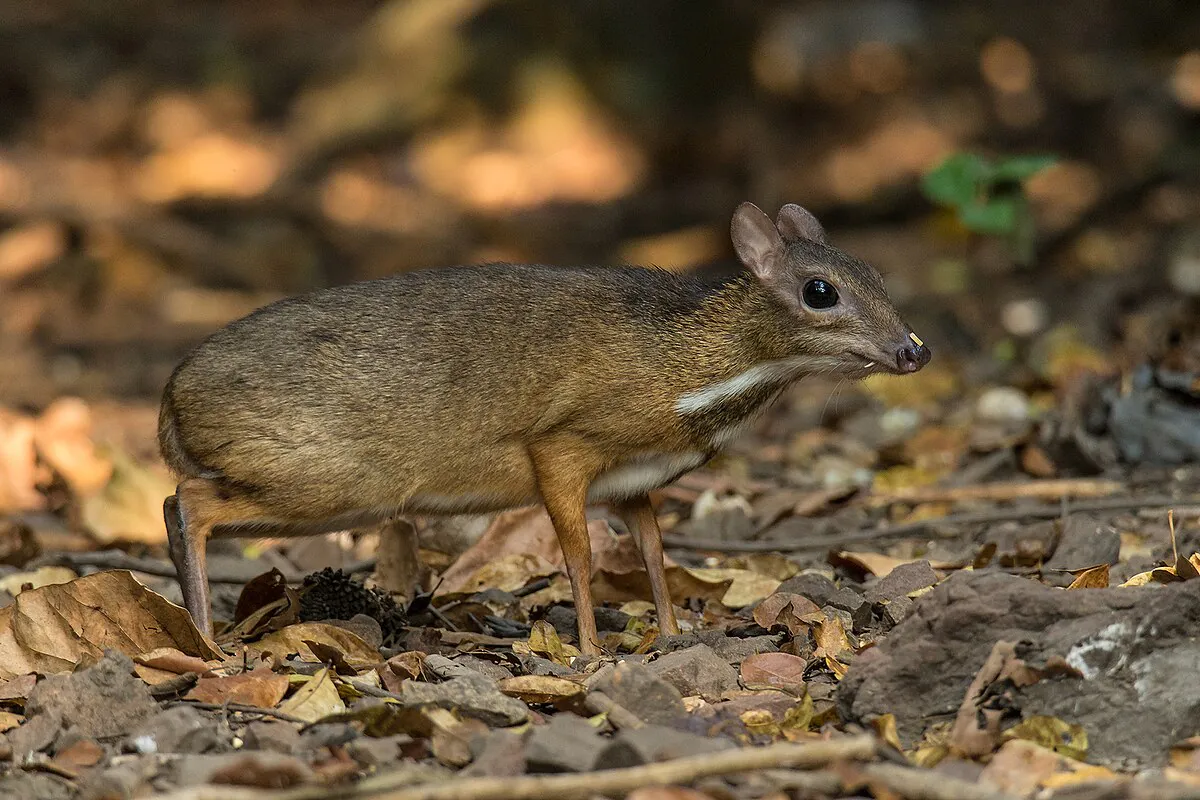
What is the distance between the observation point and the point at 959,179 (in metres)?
8.59

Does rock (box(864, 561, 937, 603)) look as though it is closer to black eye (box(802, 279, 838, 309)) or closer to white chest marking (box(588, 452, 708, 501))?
white chest marking (box(588, 452, 708, 501))

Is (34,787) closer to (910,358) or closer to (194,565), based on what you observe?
(194,565)

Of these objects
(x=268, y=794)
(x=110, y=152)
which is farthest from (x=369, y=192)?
(x=268, y=794)

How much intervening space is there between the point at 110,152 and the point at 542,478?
10474 mm

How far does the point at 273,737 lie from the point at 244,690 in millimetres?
431

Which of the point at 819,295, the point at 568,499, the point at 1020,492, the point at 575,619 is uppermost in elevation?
the point at 819,295

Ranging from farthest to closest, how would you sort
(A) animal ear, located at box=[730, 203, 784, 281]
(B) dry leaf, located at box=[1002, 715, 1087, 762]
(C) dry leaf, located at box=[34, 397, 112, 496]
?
(C) dry leaf, located at box=[34, 397, 112, 496] → (A) animal ear, located at box=[730, 203, 784, 281] → (B) dry leaf, located at box=[1002, 715, 1087, 762]

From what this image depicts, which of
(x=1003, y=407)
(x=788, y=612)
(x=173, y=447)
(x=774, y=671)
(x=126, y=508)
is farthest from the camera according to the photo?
(x=1003, y=407)

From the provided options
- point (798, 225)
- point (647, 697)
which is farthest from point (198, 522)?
point (798, 225)

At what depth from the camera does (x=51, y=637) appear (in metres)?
4.39

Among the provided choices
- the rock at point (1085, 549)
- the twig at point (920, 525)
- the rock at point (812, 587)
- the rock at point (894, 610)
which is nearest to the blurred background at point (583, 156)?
the twig at point (920, 525)

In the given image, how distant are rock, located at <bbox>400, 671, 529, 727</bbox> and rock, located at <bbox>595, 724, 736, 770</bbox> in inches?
18.3

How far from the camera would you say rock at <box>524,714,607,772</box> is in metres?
3.31

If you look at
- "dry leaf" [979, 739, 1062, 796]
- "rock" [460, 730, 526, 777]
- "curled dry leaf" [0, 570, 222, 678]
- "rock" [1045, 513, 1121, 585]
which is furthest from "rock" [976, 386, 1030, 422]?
"rock" [460, 730, 526, 777]
